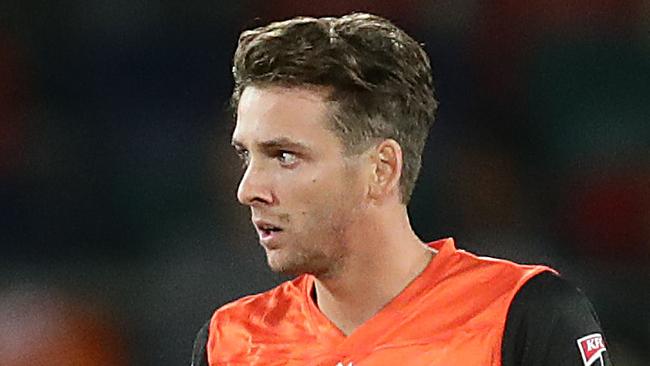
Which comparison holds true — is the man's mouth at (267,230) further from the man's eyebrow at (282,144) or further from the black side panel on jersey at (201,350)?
the black side panel on jersey at (201,350)

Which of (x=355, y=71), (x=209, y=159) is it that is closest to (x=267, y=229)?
(x=355, y=71)

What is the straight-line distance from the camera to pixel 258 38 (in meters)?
1.55

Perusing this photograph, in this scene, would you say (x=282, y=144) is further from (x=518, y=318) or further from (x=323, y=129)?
(x=518, y=318)

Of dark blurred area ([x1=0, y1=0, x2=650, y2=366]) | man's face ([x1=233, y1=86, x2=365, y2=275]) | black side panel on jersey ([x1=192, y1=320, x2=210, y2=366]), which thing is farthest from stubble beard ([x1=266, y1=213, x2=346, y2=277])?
dark blurred area ([x1=0, y1=0, x2=650, y2=366])

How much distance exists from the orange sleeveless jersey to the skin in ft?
0.13

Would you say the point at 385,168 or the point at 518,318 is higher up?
the point at 385,168

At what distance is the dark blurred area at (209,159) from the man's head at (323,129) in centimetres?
113

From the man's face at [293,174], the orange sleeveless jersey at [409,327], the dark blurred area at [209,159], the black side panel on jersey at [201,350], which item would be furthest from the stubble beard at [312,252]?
the dark blurred area at [209,159]

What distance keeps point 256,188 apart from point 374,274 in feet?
0.71

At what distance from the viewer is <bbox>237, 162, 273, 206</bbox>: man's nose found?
4.83 ft

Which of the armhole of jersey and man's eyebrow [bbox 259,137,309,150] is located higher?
man's eyebrow [bbox 259,137,309,150]

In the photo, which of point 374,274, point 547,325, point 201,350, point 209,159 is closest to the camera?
point 547,325

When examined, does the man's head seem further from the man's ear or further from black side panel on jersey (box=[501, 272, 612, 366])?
black side panel on jersey (box=[501, 272, 612, 366])

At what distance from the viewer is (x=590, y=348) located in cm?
147
